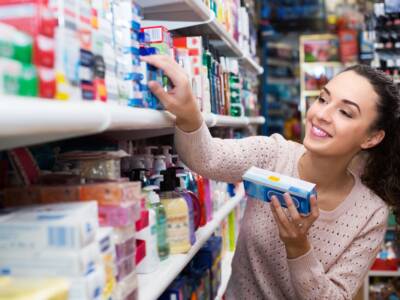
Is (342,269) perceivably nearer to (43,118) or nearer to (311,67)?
(43,118)

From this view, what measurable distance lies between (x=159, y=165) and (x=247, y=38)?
200 centimetres

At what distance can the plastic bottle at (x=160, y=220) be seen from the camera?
153 centimetres

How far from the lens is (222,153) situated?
5.87 ft

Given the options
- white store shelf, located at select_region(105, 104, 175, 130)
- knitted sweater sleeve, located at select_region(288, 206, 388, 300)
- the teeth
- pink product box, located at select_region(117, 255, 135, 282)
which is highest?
white store shelf, located at select_region(105, 104, 175, 130)

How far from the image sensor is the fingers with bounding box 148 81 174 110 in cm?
136

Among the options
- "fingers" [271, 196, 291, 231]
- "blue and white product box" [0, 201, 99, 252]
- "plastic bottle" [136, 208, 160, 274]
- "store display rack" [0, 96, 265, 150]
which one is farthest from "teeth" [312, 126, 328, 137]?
"blue and white product box" [0, 201, 99, 252]

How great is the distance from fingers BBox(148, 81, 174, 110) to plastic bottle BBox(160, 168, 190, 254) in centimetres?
33

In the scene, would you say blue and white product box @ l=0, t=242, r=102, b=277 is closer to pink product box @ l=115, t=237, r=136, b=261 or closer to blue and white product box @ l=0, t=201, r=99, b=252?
blue and white product box @ l=0, t=201, r=99, b=252

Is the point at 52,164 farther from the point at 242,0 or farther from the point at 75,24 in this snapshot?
the point at 242,0

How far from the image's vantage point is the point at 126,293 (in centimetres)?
115

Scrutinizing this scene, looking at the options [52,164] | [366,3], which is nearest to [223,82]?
[52,164]

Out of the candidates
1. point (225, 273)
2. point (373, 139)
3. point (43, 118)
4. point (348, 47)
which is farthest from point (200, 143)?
point (348, 47)

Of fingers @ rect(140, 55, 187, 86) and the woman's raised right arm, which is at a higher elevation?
fingers @ rect(140, 55, 187, 86)

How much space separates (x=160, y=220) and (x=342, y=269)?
74 cm
